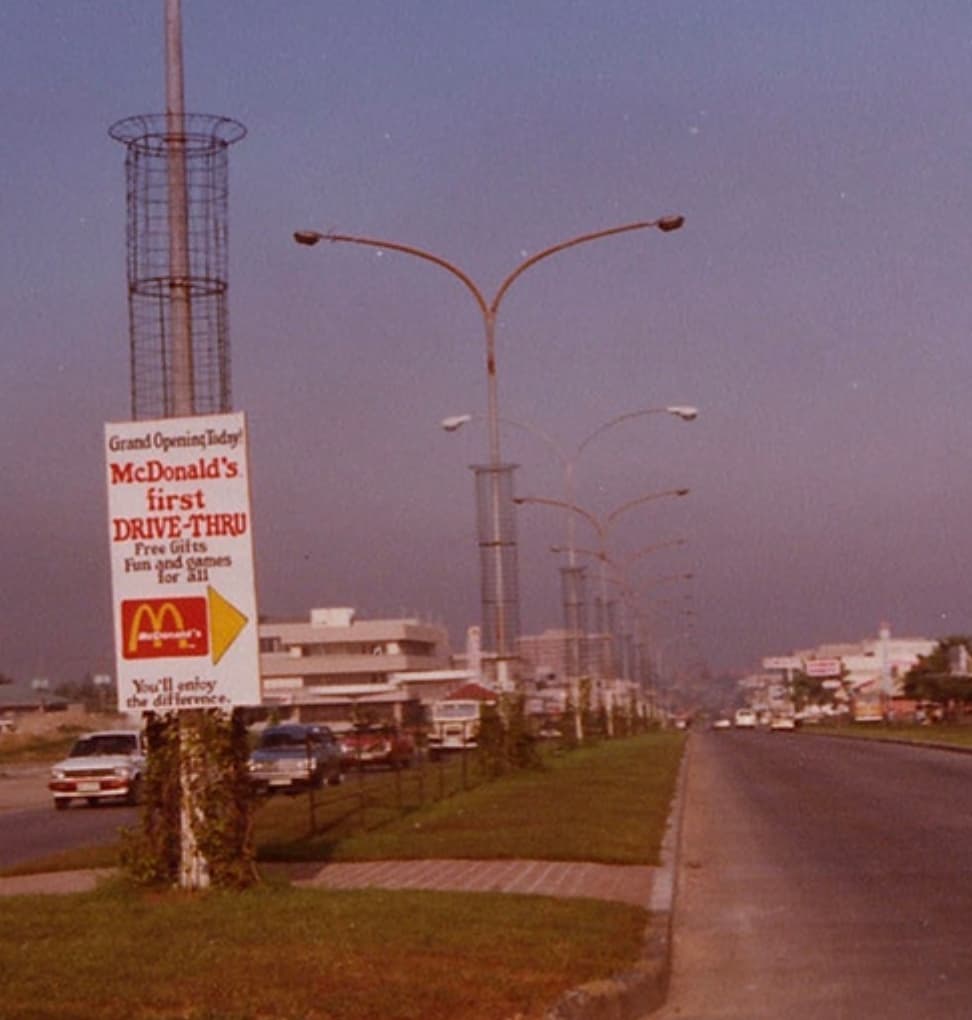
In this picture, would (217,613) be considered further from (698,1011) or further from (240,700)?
(698,1011)

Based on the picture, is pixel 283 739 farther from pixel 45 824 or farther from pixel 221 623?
pixel 221 623

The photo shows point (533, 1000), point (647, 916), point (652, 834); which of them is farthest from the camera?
point (652, 834)

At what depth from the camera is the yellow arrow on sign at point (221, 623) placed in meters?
14.8

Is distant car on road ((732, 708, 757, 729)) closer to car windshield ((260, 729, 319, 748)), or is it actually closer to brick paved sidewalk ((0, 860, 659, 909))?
car windshield ((260, 729, 319, 748))

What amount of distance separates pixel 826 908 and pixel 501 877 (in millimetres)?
2921

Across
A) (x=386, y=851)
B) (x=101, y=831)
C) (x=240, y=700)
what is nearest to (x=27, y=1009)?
(x=240, y=700)

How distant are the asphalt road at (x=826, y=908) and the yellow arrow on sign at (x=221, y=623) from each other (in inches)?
162

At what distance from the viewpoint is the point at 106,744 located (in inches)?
1592

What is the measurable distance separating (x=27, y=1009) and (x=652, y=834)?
45.4 ft

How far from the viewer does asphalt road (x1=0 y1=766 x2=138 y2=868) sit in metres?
26.0

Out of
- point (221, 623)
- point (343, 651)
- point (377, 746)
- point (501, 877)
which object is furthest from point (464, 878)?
point (343, 651)

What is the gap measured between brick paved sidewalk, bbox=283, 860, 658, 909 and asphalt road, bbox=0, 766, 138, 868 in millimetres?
6496

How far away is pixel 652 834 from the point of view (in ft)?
74.4

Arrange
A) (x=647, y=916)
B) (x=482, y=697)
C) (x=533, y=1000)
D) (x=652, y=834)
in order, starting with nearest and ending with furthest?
(x=533, y=1000) → (x=647, y=916) → (x=652, y=834) → (x=482, y=697)
